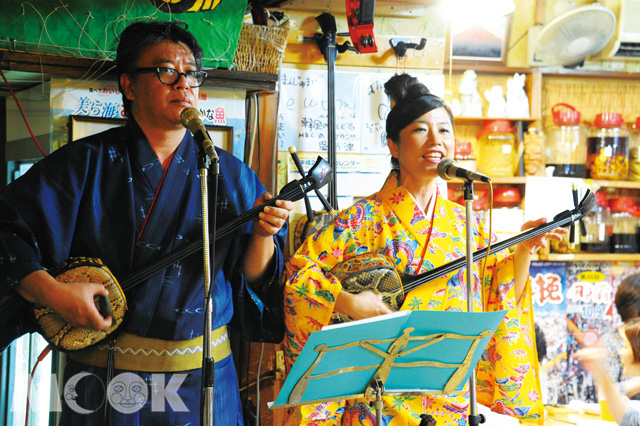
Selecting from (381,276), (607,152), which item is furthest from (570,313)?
(381,276)

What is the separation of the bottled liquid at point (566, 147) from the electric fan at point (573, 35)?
0.99 ft

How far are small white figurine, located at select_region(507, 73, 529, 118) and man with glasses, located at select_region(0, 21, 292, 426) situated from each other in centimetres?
223

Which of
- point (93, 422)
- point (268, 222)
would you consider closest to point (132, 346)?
point (93, 422)

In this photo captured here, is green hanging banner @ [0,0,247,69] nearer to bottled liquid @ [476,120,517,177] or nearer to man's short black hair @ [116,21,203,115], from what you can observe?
man's short black hair @ [116,21,203,115]

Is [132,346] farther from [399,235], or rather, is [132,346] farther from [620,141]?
[620,141]

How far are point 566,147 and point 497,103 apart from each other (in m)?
0.55

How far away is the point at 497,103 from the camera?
364 cm

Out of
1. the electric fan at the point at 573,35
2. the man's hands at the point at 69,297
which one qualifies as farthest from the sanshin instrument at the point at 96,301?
the electric fan at the point at 573,35

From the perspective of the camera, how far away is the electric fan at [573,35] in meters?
3.48

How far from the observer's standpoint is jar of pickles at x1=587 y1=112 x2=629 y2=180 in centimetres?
370

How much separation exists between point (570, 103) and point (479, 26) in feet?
2.59

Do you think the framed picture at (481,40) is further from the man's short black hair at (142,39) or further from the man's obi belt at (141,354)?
the man's obi belt at (141,354)

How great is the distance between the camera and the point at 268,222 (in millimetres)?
1800

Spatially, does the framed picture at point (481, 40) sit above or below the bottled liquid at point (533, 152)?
above
